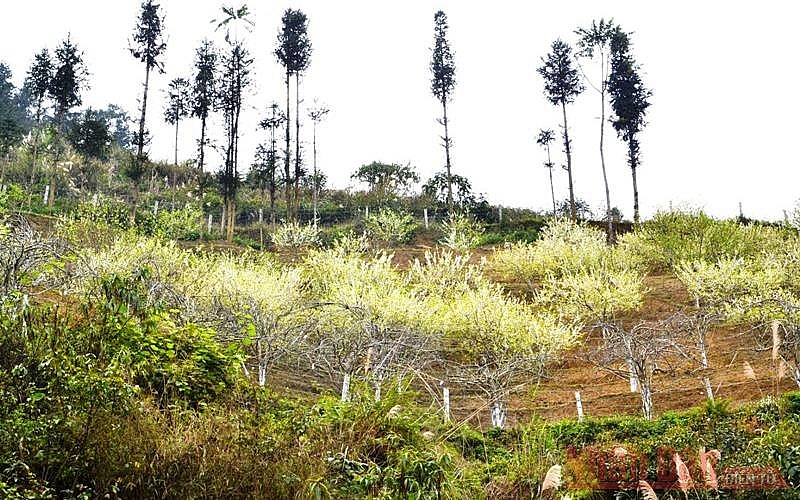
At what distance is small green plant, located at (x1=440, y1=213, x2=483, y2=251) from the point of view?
30.9 meters

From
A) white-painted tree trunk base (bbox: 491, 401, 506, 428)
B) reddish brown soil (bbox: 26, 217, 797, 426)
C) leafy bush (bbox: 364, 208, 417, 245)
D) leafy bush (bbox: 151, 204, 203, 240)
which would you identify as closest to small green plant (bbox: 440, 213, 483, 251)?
leafy bush (bbox: 364, 208, 417, 245)

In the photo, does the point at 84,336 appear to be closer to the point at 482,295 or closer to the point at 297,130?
the point at 482,295

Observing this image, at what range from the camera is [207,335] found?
6.79 m

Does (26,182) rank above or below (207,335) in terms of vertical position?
above

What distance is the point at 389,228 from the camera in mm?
33406

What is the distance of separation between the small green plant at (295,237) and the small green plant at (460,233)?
7041 millimetres

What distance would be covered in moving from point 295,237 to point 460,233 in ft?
27.9

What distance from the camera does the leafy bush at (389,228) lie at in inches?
1314

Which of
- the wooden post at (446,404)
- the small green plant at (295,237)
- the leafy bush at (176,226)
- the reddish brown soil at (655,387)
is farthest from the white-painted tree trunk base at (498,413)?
the small green plant at (295,237)

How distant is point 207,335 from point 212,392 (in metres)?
0.69

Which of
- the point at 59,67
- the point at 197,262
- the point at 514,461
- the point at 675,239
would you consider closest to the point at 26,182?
the point at 59,67

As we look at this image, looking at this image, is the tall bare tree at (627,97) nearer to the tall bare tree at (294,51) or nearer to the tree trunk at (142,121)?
the tall bare tree at (294,51)

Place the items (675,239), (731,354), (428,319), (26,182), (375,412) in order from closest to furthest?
1. (375,412)
2. (428,319)
3. (731,354)
4. (675,239)
5. (26,182)

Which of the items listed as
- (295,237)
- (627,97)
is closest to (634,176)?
(627,97)
